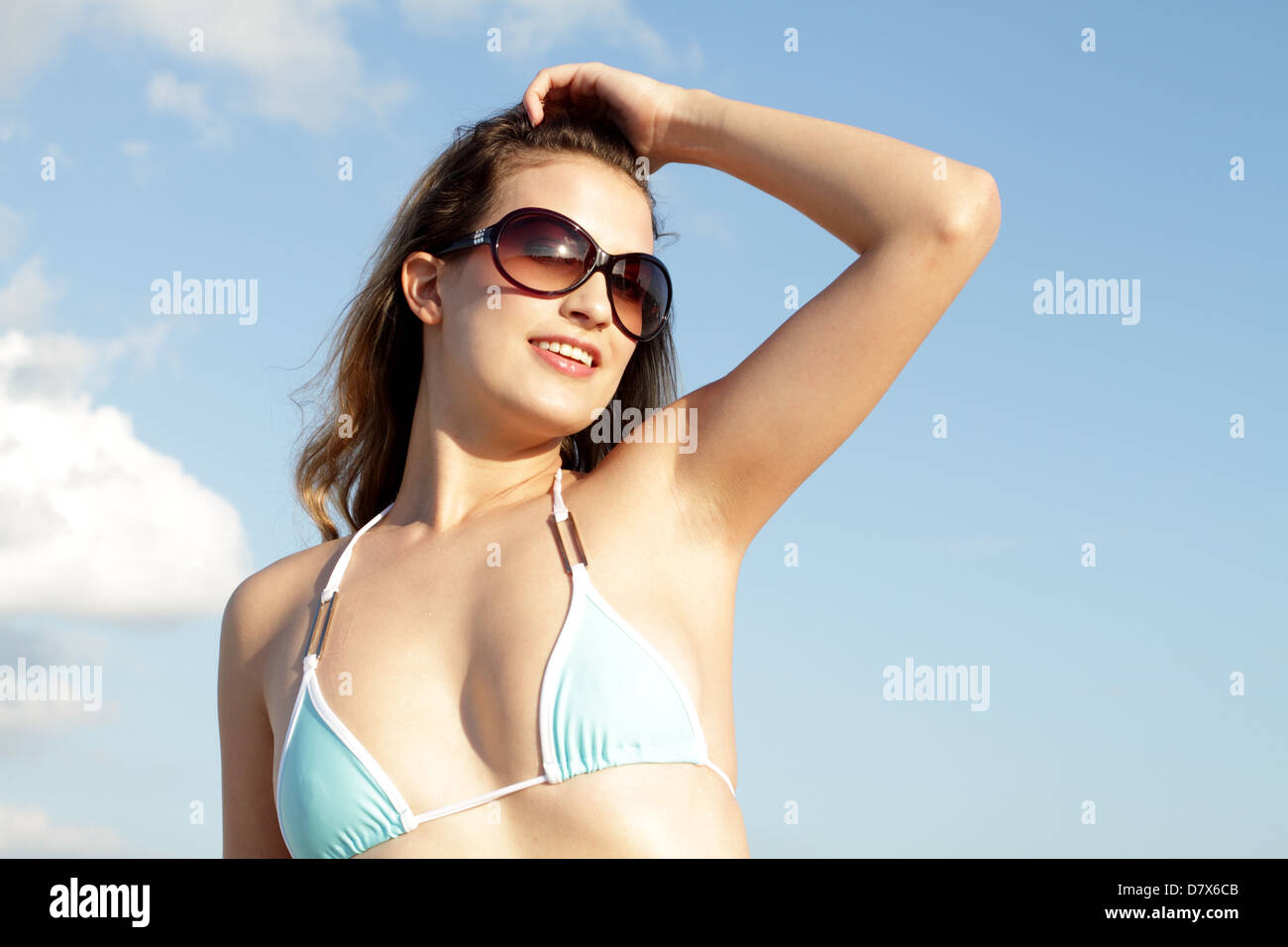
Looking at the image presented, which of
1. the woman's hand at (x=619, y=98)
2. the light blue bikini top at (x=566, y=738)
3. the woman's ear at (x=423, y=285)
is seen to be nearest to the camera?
the light blue bikini top at (x=566, y=738)

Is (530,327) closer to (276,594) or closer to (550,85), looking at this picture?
(550,85)

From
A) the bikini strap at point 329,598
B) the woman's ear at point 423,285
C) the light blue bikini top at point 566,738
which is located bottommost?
the light blue bikini top at point 566,738

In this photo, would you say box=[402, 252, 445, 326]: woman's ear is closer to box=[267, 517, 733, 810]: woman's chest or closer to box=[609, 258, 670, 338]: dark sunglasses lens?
box=[609, 258, 670, 338]: dark sunglasses lens

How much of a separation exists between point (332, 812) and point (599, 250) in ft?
5.41

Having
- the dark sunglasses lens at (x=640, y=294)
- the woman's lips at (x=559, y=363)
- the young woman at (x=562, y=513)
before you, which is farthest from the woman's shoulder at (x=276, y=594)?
the dark sunglasses lens at (x=640, y=294)

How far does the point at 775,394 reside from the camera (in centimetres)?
304

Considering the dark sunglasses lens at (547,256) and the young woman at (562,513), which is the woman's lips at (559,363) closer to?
the young woman at (562,513)

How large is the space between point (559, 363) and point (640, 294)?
0.33 meters

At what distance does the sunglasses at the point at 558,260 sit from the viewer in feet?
10.8

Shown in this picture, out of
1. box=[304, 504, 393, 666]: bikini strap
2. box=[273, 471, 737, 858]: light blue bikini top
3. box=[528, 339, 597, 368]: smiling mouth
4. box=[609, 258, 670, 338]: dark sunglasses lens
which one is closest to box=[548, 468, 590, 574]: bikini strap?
box=[273, 471, 737, 858]: light blue bikini top
